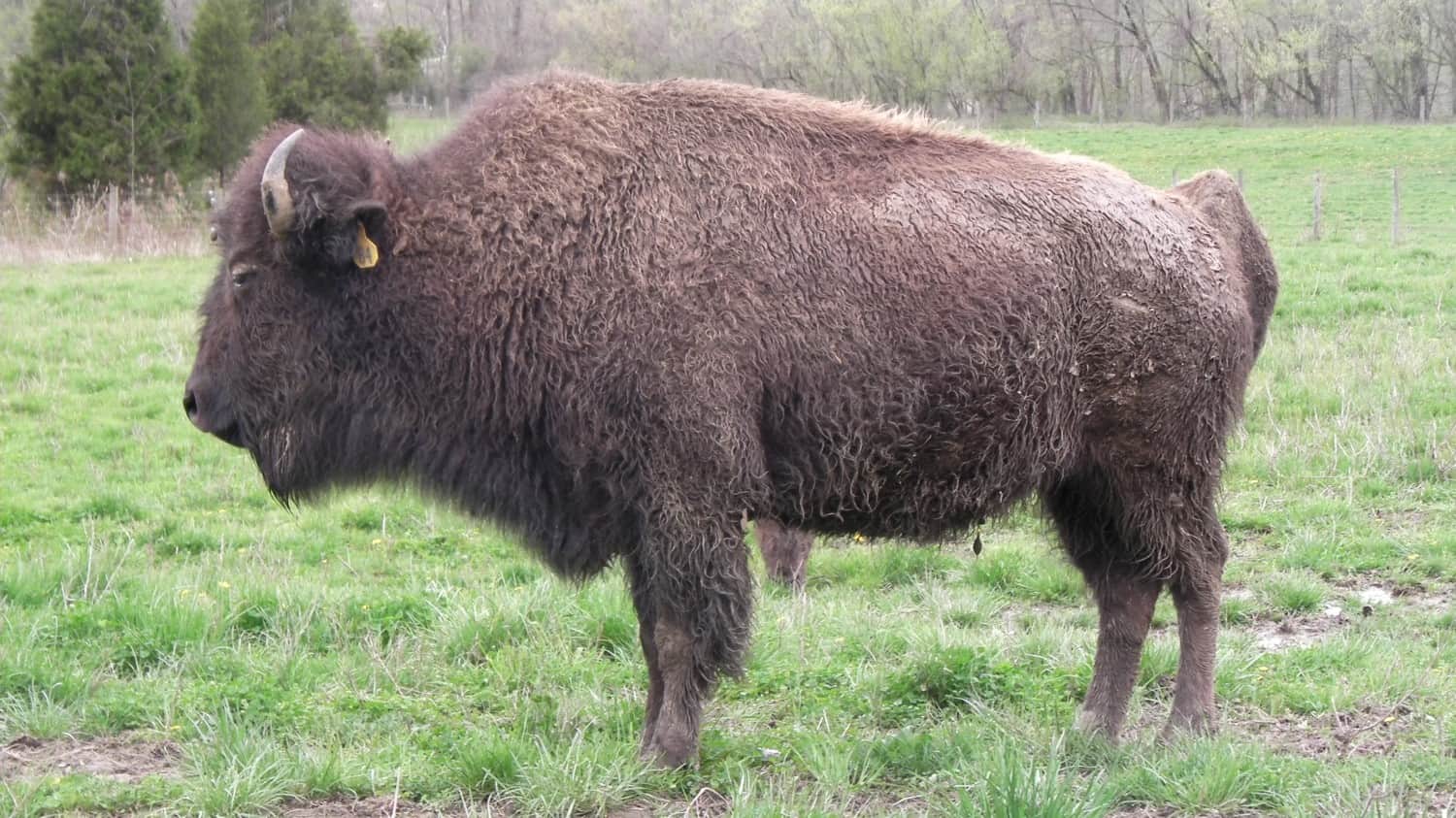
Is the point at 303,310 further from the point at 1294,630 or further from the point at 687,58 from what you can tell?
the point at 687,58

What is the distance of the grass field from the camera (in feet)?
15.4

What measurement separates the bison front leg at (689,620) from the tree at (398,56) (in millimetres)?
32175

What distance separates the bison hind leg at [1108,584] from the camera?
553 centimetres

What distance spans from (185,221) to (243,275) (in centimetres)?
2268

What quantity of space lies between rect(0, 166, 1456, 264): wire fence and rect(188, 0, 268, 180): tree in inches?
68.0

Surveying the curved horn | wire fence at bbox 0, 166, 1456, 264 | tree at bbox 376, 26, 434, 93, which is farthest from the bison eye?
tree at bbox 376, 26, 434, 93

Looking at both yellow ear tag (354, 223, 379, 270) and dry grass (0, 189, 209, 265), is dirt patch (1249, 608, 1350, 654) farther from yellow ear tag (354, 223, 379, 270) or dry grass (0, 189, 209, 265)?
dry grass (0, 189, 209, 265)

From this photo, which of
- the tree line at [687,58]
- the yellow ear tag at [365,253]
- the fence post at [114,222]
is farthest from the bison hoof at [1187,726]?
the fence post at [114,222]

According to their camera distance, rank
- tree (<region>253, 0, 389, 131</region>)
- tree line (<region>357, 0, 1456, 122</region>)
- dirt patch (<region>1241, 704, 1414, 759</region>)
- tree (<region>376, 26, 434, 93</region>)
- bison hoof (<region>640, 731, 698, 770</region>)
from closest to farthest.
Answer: bison hoof (<region>640, 731, 698, 770</region>)
dirt patch (<region>1241, 704, 1414, 759</region>)
tree (<region>253, 0, 389, 131</region>)
tree (<region>376, 26, 434, 93</region>)
tree line (<region>357, 0, 1456, 122</region>)

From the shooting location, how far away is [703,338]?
4812 millimetres

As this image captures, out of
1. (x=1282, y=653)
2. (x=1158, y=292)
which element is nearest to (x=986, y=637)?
(x=1282, y=653)

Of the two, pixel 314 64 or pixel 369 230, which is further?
pixel 314 64

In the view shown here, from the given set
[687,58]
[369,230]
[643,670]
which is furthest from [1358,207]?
[369,230]

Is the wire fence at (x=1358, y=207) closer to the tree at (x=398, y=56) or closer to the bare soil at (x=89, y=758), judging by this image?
the bare soil at (x=89, y=758)
